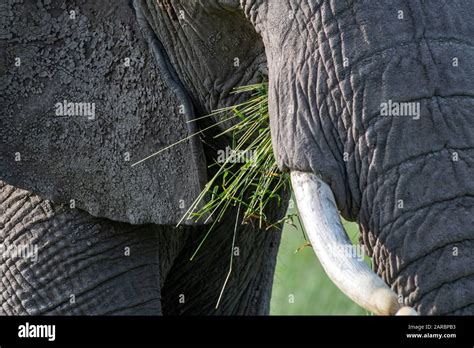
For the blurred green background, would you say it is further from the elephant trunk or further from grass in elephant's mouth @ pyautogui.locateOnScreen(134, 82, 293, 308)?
the elephant trunk

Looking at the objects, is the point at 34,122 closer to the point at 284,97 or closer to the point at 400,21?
the point at 284,97

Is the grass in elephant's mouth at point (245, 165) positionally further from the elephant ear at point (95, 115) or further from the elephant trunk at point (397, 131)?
the elephant trunk at point (397, 131)

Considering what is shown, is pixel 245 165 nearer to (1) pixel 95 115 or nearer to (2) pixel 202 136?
(2) pixel 202 136

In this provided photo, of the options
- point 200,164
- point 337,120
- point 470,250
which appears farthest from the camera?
point 200,164

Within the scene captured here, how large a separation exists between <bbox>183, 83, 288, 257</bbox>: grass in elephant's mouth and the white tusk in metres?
0.45

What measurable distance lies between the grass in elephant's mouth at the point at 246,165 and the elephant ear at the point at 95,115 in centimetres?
6

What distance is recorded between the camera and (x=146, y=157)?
372cm

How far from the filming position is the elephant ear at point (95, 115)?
3678 mm

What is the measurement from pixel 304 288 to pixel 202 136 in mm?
3835

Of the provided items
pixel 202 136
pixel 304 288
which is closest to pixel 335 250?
pixel 202 136

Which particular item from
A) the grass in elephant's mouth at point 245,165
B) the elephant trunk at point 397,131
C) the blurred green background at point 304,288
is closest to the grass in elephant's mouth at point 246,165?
the grass in elephant's mouth at point 245,165
